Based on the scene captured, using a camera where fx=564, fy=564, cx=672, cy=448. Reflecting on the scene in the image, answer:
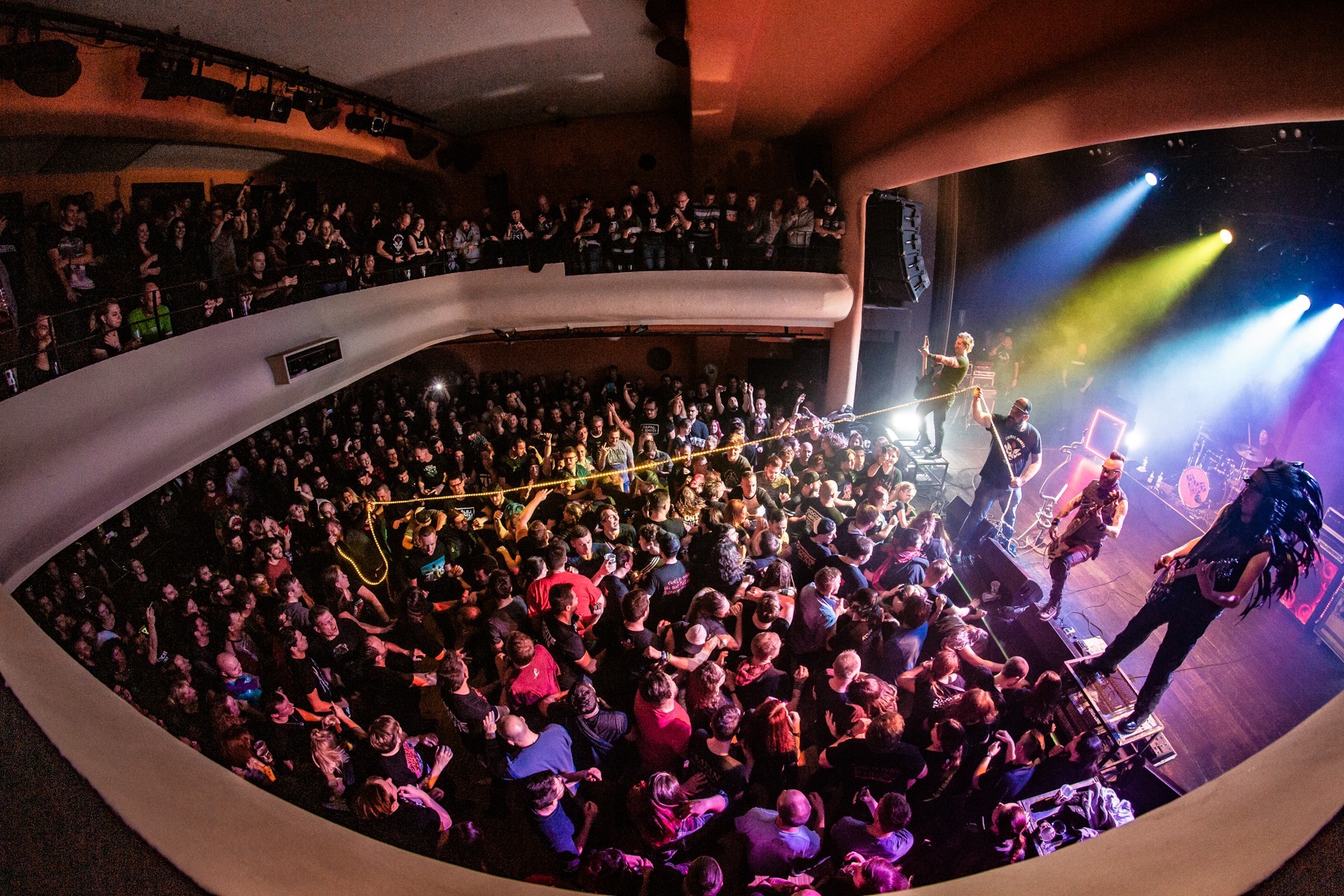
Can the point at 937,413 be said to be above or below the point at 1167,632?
above

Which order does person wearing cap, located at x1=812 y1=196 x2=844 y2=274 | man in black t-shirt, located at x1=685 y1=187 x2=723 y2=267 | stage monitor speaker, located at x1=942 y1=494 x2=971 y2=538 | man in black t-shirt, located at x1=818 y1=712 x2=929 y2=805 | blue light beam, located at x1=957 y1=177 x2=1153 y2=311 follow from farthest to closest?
blue light beam, located at x1=957 y1=177 x2=1153 y2=311, person wearing cap, located at x1=812 y1=196 x2=844 y2=274, man in black t-shirt, located at x1=685 y1=187 x2=723 y2=267, stage monitor speaker, located at x1=942 y1=494 x2=971 y2=538, man in black t-shirt, located at x1=818 y1=712 x2=929 y2=805

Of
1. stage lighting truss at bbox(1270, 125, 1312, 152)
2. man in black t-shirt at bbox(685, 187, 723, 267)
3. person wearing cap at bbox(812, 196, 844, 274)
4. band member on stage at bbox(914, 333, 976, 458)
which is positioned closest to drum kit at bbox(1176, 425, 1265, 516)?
band member on stage at bbox(914, 333, 976, 458)

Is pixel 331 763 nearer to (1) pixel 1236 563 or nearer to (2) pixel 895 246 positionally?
(1) pixel 1236 563

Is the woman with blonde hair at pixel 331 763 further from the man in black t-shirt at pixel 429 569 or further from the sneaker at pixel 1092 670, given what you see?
the sneaker at pixel 1092 670

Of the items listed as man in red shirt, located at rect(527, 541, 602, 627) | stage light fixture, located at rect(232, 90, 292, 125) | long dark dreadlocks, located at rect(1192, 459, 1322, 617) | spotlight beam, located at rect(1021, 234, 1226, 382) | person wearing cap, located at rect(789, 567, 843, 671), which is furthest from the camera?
spotlight beam, located at rect(1021, 234, 1226, 382)

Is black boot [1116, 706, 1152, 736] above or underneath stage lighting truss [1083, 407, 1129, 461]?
underneath

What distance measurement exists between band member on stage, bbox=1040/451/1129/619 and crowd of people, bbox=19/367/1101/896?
2.69ft

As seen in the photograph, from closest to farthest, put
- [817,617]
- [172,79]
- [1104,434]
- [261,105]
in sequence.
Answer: [817,617] < [172,79] < [261,105] < [1104,434]

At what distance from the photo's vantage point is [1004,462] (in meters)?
4.86

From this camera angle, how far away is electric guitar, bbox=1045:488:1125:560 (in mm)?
4188

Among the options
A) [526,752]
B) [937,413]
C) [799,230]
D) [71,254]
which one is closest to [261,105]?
[71,254]

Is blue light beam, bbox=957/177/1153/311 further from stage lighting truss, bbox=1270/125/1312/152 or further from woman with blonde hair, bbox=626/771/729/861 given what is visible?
woman with blonde hair, bbox=626/771/729/861

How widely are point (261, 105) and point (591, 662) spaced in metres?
6.11

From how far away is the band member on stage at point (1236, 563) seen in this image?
10.2ft
